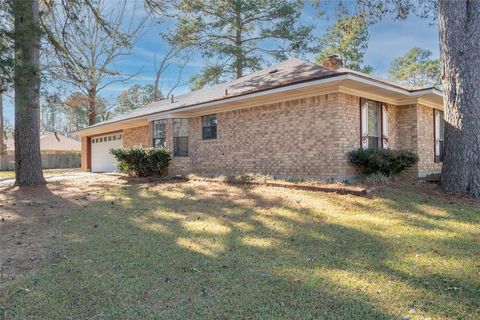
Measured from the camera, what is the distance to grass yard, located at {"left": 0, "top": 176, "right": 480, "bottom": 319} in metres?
3.39

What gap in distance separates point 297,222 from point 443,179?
531 cm

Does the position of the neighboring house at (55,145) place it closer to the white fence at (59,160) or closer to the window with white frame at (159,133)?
the white fence at (59,160)

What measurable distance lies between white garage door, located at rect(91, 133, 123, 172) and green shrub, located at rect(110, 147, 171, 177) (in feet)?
22.3

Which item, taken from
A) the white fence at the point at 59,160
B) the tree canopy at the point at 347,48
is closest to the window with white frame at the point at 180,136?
the tree canopy at the point at 347,48

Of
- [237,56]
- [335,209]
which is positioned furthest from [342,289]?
[237,56]

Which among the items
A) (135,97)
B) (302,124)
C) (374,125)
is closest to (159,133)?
(302,124)

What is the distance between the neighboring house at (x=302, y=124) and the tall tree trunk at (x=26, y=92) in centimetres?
530

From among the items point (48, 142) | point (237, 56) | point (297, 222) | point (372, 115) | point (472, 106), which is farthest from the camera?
point (48, 142)

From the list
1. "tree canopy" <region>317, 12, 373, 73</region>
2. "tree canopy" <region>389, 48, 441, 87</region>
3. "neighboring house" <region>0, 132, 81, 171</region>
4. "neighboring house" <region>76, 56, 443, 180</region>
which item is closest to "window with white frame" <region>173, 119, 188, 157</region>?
"neighboring house" <region>76, 56, 443, 180</region>

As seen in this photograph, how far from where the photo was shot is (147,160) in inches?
548

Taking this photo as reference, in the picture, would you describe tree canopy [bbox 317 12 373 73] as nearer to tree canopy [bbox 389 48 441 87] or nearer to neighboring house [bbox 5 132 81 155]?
tree canopy [bbox 389 48 441 87]

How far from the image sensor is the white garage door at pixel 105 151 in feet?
69.9

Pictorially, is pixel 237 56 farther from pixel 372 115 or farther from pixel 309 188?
pixel 309 188

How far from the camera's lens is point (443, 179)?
31.5 feet
